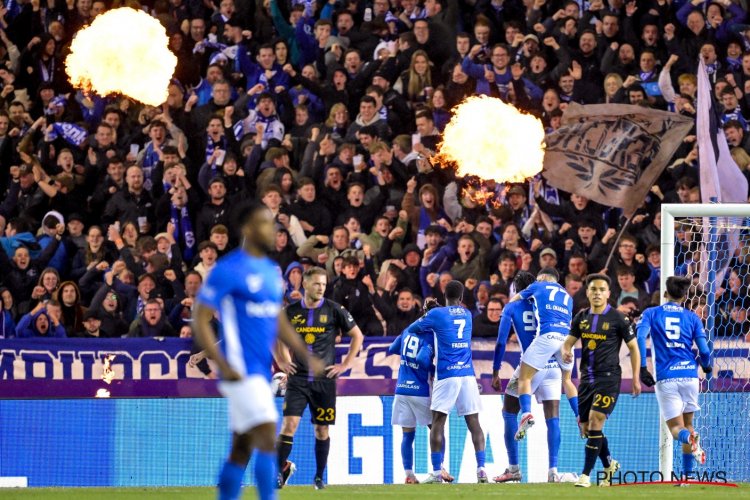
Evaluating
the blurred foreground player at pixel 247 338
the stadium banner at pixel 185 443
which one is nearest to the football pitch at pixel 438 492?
the stadium banner at pixel 185 443

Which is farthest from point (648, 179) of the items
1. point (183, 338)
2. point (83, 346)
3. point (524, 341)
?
point (83, 346)

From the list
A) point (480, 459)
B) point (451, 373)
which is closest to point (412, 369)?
point (451, 373)

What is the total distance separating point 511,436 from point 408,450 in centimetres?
113

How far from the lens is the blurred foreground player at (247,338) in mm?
7543

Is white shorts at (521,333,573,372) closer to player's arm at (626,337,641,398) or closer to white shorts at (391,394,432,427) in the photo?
player's arm at (626,337,641,398)

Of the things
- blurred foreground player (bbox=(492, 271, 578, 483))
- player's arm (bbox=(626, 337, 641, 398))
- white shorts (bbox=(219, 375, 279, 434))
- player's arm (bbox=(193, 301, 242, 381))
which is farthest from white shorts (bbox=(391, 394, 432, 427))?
player's arm (bbox=(193, 301, 242, 381))

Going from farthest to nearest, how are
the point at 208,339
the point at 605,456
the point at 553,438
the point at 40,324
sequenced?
the point at 40,324, the point at 553,438, the point at 605,456, the point at 208,339

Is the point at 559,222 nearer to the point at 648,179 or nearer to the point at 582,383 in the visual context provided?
the point at 648,179

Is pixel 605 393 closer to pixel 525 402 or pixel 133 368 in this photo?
pixel 525 402

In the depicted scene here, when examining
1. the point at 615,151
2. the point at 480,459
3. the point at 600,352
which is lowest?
the point at 480,459

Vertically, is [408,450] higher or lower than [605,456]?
higher

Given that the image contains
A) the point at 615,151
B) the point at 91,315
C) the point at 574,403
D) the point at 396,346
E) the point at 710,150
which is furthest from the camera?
the point at 615,151

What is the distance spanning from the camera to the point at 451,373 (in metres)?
13.9

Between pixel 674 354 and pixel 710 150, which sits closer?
pixel 674 354
